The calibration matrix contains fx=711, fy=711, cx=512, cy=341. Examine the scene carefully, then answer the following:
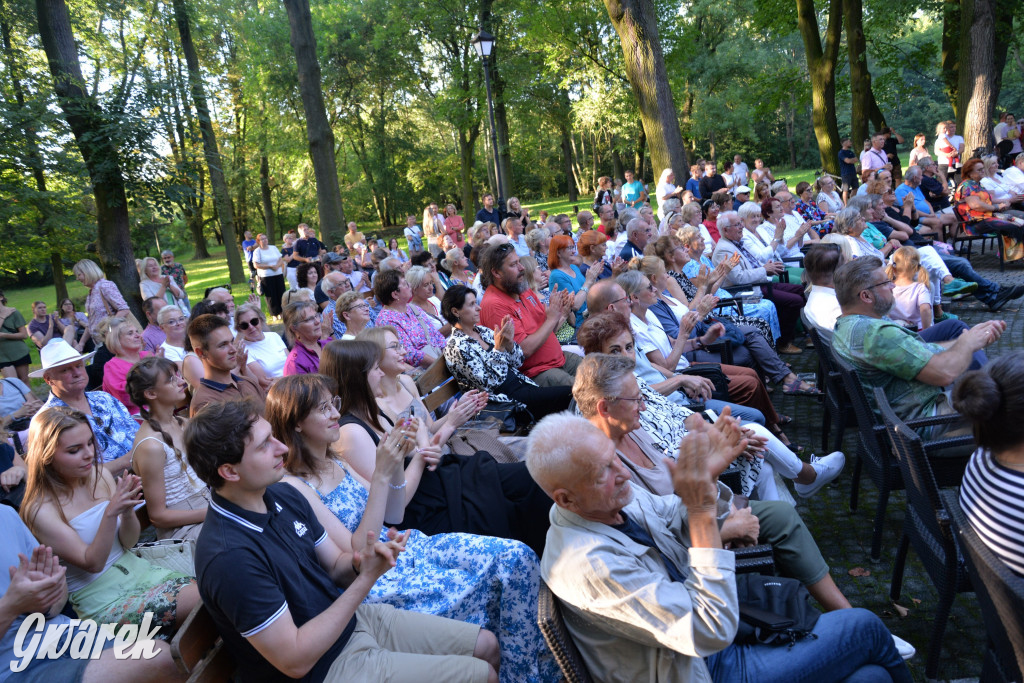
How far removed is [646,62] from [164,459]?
10587 mm

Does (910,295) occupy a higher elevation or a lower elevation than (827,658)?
higher

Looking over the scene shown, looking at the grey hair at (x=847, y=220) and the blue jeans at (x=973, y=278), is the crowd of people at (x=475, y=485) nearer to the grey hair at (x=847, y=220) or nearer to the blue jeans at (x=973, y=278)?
the grey hair at (x=847, y=220)

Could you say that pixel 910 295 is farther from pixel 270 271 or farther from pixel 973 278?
pixel 270 271

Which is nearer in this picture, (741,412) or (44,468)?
(44,468)

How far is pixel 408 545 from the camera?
115 inches

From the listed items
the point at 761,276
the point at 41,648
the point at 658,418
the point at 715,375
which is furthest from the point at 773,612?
the point at 761,276

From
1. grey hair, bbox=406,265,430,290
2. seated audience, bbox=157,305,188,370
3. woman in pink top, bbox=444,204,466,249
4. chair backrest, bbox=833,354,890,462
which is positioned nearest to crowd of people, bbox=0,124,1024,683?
chair backrest, bbox=833,354,890,462

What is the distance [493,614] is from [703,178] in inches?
554

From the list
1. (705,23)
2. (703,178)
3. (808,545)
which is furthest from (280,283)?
(705,23)

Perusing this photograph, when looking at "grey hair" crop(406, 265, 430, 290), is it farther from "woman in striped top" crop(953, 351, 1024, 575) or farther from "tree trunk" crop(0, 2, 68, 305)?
"tree trunk" crop(0, 2, 68, 305)

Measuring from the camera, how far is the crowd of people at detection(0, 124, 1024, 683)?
2062 mm

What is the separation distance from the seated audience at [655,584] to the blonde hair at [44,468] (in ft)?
6.66

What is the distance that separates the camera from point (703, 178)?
15328mm

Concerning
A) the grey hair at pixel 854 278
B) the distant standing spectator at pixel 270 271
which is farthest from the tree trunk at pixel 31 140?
the grey hair at pixel 854 278
